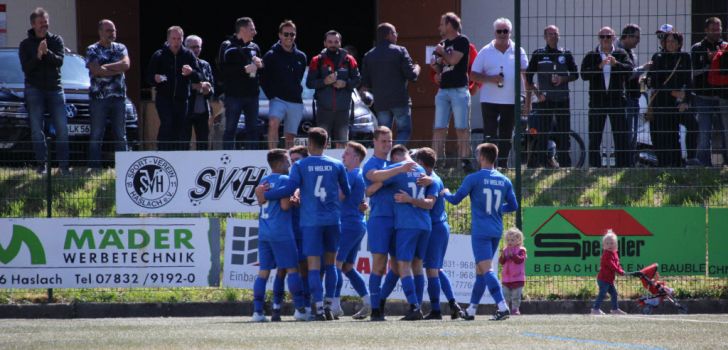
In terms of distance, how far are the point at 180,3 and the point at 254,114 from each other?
35.2 ft

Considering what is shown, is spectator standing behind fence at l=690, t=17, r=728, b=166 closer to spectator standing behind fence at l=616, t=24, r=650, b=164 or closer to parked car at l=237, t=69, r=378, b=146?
spectator standing behind fence at l=616, t=24, r=650, b=164

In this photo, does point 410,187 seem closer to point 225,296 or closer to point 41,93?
point 225,296

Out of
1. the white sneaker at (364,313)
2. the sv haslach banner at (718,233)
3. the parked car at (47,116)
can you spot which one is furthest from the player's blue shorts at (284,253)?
the sv haslach banner at (718,233)

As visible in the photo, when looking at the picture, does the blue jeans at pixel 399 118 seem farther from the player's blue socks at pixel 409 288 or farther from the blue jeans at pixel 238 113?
the player's blue socks at pixel 409 288

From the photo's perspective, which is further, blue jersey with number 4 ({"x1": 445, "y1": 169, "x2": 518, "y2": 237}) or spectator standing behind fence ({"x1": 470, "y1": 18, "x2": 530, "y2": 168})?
spectator standing behind fence ({"x1": 470, "y1": 18, "x2": 530, "y2": 168})

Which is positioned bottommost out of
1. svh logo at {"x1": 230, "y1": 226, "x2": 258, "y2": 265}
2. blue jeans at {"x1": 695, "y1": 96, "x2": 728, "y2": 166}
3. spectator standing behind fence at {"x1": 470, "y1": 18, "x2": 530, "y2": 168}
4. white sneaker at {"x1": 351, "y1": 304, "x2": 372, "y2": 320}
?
white sneaker at {"x1": 351, "y1": 304, "x2": 372, "y2": 320}

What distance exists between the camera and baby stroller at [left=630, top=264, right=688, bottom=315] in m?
14.8

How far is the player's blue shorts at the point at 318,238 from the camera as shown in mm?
12945

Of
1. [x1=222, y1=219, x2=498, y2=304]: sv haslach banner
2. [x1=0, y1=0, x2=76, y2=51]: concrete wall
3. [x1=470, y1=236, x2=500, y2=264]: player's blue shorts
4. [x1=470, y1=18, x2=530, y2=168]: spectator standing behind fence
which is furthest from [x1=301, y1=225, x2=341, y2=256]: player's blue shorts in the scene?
[x1=0, y1=0, x2=76, y2=51]: concrete wall

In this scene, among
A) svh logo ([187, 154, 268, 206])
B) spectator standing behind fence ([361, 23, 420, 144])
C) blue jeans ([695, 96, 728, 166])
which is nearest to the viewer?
svh logo ([187, 154, 268, 206])

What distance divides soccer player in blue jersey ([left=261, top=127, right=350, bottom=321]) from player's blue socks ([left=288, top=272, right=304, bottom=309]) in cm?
12

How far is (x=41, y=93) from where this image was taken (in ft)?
55.8

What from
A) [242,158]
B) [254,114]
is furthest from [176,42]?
[242,158]

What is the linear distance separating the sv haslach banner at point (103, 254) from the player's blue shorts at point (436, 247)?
11.0ft
